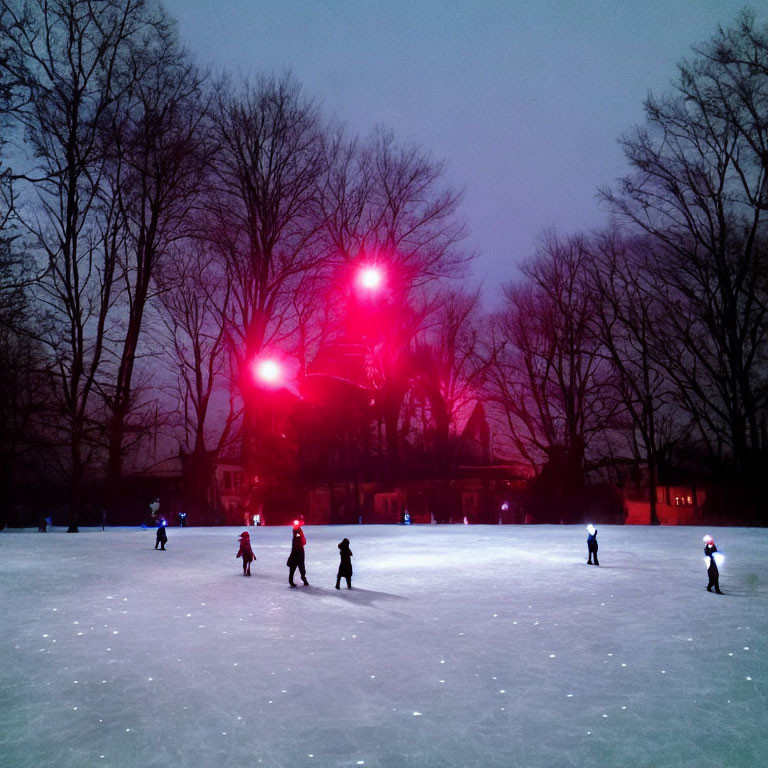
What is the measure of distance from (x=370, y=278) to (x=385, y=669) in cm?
3740

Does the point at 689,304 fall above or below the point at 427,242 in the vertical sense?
below

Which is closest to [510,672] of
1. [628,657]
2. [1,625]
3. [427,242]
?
[628,657]

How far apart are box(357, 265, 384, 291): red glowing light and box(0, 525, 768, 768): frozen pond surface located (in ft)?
98.4

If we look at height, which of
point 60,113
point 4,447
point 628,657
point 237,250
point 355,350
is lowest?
point 628,657

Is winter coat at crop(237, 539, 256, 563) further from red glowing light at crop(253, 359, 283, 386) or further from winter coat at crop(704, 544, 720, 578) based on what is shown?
red glowing light at crop(253, 359, 283, 386)

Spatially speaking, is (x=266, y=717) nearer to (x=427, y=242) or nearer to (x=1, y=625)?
(x=1, y=625)

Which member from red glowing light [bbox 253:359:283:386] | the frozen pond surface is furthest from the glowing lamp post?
the frozen pond surface

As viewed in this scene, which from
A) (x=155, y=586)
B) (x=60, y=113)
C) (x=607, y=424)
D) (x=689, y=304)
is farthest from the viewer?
(x=607, y=424)

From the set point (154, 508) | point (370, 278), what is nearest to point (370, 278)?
point (370, 278)

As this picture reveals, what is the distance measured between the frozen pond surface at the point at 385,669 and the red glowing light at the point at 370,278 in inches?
1180

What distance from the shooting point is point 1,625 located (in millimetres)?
10031

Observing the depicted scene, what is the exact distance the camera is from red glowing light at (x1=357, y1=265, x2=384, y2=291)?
4369cm

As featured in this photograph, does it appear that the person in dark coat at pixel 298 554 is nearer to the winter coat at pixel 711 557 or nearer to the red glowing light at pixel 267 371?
the winter coat at pixel 711 557

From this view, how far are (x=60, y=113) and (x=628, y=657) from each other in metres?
29.8
